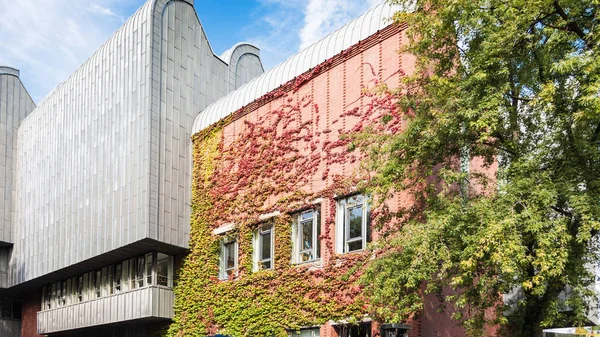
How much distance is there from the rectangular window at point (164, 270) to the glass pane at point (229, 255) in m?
3.32

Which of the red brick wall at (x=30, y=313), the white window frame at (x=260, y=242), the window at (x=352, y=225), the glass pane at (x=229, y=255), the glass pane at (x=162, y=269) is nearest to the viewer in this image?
the window at (x=352, y=225)

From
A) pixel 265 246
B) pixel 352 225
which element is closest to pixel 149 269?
pixel 265 246

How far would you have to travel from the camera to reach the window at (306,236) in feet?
69.4

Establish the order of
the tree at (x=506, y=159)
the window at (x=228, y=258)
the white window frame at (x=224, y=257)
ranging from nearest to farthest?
1. the tree at (x=506, y=159)
2. the white window frame at (x=224, y=257)
3. the window at (x=228, y=258)

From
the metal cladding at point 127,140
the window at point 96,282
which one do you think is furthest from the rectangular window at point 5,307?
the window at point 96,282

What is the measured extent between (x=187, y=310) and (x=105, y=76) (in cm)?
1139

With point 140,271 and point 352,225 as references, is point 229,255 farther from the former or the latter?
point 352,225

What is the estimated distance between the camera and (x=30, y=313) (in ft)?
123

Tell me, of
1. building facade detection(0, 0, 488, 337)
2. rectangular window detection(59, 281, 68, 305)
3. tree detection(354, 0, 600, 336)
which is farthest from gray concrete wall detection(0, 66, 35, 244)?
tree detection(354, 0, 600, 336)

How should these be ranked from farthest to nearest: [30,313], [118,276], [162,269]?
[30,313]
[118,276]
[162,269]

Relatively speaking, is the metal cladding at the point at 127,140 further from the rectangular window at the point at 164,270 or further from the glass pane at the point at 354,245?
the glass pane at the point at 354,245

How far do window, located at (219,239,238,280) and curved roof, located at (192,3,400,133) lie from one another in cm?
526

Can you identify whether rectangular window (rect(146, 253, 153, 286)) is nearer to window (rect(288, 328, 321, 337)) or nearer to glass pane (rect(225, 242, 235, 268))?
glass pane (rect(225, 242, 235, 268))

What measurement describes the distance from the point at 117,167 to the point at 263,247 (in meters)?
8.07
